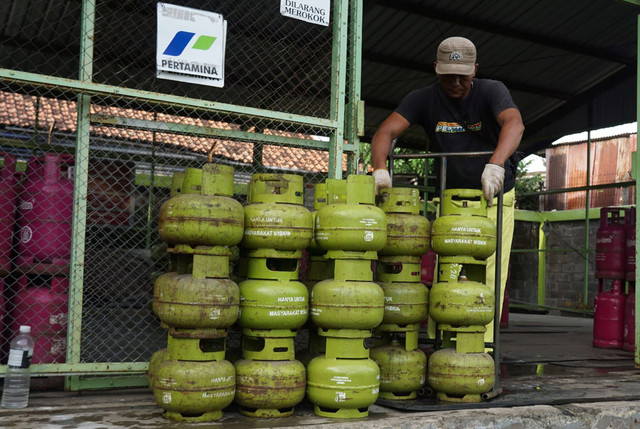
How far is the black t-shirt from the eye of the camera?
4848mm

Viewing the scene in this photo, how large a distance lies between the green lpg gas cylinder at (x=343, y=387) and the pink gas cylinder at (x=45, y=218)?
6.48ft

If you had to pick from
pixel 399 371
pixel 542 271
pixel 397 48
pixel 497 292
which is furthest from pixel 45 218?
pixel 542 271

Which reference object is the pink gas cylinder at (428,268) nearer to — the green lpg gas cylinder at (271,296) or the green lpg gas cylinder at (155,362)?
the green lpg gas cylinder at (271,296)

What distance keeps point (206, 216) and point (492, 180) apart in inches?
79.3

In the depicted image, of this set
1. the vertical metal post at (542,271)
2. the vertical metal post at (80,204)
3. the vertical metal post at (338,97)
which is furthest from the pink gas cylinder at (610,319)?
the vertical metal post at (542,271)

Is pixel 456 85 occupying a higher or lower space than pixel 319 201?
higher

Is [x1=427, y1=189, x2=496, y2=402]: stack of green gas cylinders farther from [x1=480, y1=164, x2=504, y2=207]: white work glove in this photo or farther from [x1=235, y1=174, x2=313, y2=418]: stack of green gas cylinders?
[x1=235, y1=174, x2=313, y2=418]: stack of green gas cylinders

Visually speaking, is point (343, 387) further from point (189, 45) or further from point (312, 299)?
point (189, 45)

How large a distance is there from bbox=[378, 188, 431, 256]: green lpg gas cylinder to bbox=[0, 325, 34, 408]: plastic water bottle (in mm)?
2342

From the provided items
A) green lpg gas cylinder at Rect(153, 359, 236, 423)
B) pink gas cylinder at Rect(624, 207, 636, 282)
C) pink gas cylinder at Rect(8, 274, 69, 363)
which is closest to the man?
green lpg gas cylinder at Rect(153, 359, 236, 423)

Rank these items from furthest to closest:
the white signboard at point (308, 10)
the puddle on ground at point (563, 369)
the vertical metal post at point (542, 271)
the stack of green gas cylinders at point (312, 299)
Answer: the vertical metal post at point (542, 271) → the puddle on ground at point (563, 369) → the white signboard at point (308, 10) → the stack of green gas cylinders at point (312, 299)

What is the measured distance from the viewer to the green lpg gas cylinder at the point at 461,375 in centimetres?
412

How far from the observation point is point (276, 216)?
12.5 feet

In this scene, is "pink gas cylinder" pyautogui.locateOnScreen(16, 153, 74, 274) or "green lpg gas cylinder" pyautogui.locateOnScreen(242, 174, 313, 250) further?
"pink gas cylinder" pyautogui.locateOnScreen(16, 153, 74, 274)
